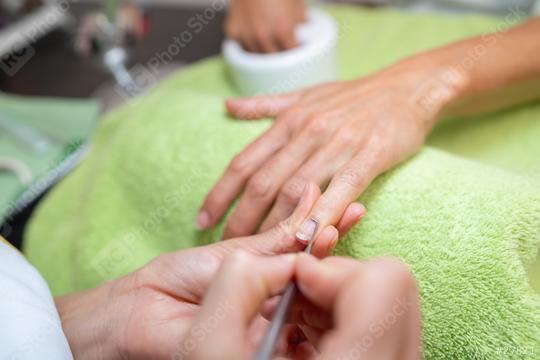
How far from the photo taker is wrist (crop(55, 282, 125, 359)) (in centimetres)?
50

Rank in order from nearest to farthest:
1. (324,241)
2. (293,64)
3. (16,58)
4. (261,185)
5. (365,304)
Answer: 1. (365,304)
2. (324,241)
3. (261,185)
4. (293,64)
5. (16,58)

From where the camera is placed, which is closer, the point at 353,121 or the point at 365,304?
the point at 365,304

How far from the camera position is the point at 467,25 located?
995 millimetres

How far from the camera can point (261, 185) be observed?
1.89 feet

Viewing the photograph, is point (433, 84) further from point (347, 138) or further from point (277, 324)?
point (277, 324)

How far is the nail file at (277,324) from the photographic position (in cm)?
31

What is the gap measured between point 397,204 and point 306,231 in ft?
0.39

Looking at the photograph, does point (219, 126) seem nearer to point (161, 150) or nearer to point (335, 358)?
point (161, 150)

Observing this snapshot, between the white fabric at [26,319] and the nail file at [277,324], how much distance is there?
0.86 feet

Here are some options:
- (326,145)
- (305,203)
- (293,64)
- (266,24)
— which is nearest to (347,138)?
(326,145)

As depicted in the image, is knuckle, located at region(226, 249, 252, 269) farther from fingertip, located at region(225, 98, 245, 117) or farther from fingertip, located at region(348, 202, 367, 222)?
fingertip, located at region(225, 98, 245, 117)

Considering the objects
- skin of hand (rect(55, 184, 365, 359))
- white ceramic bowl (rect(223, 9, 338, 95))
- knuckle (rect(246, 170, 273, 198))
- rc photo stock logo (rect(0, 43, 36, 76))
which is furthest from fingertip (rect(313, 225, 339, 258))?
rc photo stock logo (rect(0, 43, 36, 76))

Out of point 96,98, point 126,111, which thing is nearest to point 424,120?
point 126,111

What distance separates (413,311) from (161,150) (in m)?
0.44
